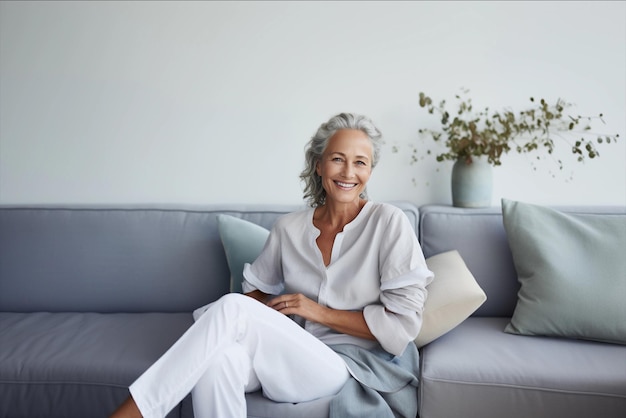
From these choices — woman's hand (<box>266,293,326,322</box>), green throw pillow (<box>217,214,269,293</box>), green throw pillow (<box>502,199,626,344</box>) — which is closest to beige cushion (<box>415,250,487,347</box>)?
green throw pillow (<box>502,199,626,344</box>)

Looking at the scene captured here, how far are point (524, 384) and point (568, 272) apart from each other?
0.49 m

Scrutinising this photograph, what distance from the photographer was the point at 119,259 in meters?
2.50

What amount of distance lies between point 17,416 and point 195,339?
816mm

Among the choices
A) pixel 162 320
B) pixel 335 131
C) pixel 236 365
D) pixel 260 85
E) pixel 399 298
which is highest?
pixel 260 85

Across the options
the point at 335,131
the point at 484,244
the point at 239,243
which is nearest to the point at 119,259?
the point at 239,243

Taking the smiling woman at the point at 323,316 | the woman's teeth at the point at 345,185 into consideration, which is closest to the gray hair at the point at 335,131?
the smiling woman at the point at 323,316

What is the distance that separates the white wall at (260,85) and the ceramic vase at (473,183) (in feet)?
0.67

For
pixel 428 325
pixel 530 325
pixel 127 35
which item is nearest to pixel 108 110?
pixel 127 35

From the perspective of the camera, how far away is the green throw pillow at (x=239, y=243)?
2.27m

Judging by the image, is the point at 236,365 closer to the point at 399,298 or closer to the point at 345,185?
the point at 399,298

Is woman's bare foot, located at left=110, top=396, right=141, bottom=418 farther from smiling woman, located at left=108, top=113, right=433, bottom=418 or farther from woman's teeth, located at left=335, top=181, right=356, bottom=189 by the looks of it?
woman's teeth, located at left=335, top=181, right=356, bottom=189

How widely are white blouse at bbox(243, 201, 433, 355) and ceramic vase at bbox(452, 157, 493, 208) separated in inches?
24.5

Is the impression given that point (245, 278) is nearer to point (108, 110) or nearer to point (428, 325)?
point (428, 325)

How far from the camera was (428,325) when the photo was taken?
6.43ft
